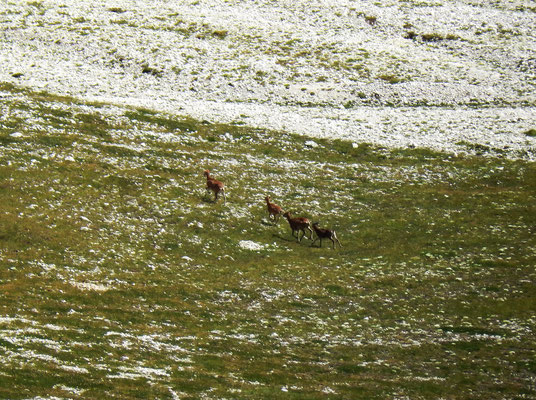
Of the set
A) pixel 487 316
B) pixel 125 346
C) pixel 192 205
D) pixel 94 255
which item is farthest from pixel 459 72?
pixel 125 346

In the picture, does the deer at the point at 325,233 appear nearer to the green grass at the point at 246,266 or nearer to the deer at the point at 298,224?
the deer at the point at 298,224

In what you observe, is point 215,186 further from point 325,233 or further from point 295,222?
point 325,233

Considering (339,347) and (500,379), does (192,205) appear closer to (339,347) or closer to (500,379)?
(339,347)

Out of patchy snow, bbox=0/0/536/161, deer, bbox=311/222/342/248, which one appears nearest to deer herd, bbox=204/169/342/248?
deer, bbox=311/222/342/248

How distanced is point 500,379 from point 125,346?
1414cm

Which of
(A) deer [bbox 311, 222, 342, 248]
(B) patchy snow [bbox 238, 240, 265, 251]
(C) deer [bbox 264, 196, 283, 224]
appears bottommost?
(B) patchy snow [bbox 238, 240, 265, 251]

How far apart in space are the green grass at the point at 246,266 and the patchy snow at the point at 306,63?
514cm

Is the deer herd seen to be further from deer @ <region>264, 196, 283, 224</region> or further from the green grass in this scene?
the green grass

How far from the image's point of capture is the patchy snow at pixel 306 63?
5822cm

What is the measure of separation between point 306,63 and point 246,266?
127ft

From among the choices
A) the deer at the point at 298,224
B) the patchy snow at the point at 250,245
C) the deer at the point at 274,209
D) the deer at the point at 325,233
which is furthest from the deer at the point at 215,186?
the deer at the point at 325,233

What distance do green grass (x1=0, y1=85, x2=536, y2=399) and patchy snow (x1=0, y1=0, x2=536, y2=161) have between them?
5144 millimetres

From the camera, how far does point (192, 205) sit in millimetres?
41562

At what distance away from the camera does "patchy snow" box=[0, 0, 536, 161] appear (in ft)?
191
